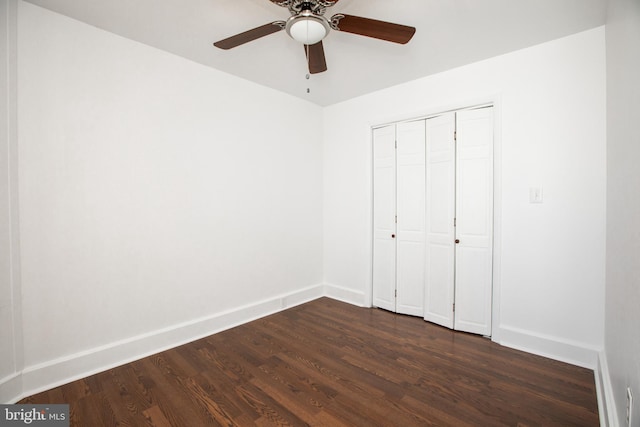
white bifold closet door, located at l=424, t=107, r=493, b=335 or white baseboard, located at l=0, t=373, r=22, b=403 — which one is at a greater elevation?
white bifold closet door, located at l=424, t=107, r=493, b=335

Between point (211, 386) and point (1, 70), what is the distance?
2.39 metres

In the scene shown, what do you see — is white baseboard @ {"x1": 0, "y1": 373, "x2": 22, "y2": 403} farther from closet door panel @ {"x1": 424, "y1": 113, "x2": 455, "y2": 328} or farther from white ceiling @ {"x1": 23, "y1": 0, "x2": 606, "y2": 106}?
closet door panel @ {"x1": 424, "y1": 113, "x2": 455, "y2": 328}

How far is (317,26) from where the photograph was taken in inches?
66.9

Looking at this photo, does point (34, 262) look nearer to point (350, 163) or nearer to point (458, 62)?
point (350, 163)

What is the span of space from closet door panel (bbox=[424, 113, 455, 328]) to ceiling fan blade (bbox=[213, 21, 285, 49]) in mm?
1941

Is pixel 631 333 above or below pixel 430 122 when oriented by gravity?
below

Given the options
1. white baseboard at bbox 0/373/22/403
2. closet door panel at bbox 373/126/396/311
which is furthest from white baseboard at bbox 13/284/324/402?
closet door panel at bbox 373/126/396/311

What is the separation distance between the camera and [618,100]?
1621 millimetres

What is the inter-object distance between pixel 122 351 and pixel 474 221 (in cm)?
326

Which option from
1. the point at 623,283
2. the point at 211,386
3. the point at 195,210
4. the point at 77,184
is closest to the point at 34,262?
the point at 77,184

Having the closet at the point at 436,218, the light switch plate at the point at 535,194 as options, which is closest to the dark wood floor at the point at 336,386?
the closet at the point at 436,218

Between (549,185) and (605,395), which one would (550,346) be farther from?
(549,185)

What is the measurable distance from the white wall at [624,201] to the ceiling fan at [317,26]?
39.9 inches

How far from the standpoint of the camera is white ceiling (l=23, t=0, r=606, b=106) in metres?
1.94
